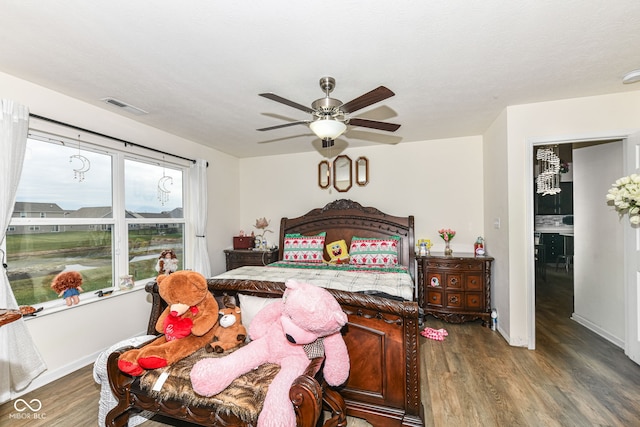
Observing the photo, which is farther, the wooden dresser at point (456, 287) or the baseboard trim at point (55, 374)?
the wooden dresser at point (456, 287)

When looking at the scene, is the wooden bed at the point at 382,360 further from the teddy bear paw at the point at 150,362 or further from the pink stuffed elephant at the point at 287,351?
the teddy bear paw at the point at 150,362

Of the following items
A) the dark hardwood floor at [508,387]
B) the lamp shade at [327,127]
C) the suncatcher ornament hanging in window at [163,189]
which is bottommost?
the dark hardwood floor at [508,387]

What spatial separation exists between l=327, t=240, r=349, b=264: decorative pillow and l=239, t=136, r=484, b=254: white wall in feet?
2.55

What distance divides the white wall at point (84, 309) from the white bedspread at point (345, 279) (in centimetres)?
128

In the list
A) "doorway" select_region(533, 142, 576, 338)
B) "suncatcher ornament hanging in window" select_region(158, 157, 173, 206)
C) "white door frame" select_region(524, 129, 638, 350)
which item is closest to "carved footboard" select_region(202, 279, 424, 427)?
"white door frame" select_region(524, 129, 638, 350)

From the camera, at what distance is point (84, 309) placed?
2686 millimetres

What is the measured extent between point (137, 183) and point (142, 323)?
161 centimetres

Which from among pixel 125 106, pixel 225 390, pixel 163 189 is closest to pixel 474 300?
pixel 225 390

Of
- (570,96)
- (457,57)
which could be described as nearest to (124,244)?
(457,57)

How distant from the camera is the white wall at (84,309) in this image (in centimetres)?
236

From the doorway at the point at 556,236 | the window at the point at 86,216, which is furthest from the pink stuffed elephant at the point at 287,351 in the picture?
the doorway at the point at 556,236

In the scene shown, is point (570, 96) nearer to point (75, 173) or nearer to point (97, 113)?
point (97, 113)

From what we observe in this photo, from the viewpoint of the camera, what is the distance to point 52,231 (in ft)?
8.36

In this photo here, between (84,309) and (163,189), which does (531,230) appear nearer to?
(163,189)
